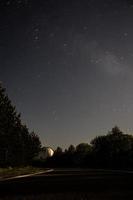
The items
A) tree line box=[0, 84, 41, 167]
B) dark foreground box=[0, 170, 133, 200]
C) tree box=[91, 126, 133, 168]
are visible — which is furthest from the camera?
tree box=[91, 126, 133, 168]

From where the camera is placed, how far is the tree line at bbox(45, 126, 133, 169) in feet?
334

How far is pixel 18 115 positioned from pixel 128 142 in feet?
147

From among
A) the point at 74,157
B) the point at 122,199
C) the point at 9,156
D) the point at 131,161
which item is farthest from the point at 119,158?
the point at 122,199

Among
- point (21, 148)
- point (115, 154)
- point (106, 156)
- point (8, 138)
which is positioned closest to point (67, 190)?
point (8, 138)

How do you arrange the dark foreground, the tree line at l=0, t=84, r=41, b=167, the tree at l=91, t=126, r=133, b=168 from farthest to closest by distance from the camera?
the tree at l=91, t=126, r=133, b=168 → the tree line at l=0, t=84, r=41, b=167 → the dark foreground

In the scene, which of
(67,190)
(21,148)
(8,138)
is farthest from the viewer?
(21,148)

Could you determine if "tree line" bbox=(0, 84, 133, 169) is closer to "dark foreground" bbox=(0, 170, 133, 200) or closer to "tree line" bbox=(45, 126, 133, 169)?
"tree line" bbox=(45, 126, 133, 169)

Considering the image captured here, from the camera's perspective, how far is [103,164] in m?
116

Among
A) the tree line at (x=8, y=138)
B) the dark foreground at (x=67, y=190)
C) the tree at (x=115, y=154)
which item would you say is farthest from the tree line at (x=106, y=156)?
the dark foreground at (x=67, y=190)

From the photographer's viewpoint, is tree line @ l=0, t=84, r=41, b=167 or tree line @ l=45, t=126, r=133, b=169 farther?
tree line @ l=45, t=126, r=133, b=169

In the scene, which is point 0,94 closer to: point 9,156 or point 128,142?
point 9,156

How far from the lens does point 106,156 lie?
120 m

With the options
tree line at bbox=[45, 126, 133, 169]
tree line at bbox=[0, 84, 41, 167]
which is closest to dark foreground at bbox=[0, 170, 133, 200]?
tree line at bbox=[0, 84, 41, 167]

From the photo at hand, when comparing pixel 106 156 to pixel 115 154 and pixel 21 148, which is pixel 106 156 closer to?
pixel 115 154
